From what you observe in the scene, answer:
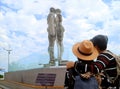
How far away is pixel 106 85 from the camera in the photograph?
4.02 m

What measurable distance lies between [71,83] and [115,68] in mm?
526

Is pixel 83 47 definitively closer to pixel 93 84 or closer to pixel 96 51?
pixel 96 51

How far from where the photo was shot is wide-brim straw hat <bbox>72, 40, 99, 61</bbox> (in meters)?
3.86

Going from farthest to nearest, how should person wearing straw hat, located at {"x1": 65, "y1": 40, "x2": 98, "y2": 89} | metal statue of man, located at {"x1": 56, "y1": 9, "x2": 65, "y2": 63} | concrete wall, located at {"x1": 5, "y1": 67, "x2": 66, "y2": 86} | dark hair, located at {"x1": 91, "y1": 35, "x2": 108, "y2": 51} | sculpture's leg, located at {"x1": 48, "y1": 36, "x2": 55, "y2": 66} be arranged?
metal statue of man, located at {"x1": 56, "y1": 9, "x2": 65, "y2": 63}
sculpture's leg, located at {"x1": 48, "y1": 36, "x2": 55, "y2": 66}
concrete wall, located at {"x1": 5, "y1": 67, "x2": 66, "y2": 86}
dark hair, located at {"x1": 91, "y1": 35, "x2": 108, "y2": 51}
person wearing straw hat, located at {"x1": 65, "y1": 40, "x2": 98, "y2": 89}

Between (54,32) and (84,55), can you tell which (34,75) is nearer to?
(54,32)

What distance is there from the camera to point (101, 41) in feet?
13.3

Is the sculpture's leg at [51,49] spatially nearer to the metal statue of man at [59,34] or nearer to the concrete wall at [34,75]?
the metal statue of man at [59,34]

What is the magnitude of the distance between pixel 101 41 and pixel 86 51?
267 millimetres

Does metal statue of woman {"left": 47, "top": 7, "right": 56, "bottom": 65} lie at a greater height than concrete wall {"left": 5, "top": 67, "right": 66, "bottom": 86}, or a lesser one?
greater

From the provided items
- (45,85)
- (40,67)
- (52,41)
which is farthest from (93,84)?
(52,41)

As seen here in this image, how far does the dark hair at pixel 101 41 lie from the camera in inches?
159

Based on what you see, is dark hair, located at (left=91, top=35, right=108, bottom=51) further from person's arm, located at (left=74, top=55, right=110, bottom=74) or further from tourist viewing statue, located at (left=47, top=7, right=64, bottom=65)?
tourist viewing statue, located at (left=47, top=7, right=64, bottom=65)

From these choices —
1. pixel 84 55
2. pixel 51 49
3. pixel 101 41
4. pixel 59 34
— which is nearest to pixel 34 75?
pixel 51 49

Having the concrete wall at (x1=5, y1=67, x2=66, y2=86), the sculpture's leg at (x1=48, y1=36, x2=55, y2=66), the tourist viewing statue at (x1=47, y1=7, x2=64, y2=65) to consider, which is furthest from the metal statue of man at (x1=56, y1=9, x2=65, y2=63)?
the concrete wall at (x1=5, y1=67, x2=66, y2=86)
